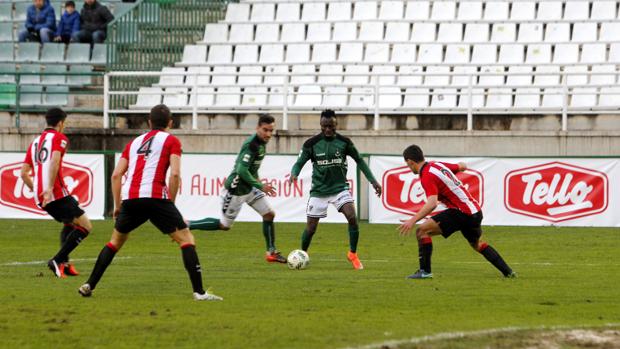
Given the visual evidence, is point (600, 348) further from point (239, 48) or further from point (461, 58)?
point (239, 48)

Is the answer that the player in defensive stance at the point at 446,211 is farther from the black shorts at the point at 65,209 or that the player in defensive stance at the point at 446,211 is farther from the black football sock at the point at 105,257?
the black shorts at the point at 65,209

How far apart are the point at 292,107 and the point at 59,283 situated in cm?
1388

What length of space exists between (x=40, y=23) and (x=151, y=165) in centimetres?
2103

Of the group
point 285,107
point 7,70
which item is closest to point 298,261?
point 285,107

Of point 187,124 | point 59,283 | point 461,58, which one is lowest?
point 59,283

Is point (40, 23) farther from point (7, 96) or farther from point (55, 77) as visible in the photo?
point (7, 96)

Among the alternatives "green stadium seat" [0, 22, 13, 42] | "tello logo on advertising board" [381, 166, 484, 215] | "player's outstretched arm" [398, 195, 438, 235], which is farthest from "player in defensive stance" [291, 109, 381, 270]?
"green stadium seat" [0, 22, 13, 42]

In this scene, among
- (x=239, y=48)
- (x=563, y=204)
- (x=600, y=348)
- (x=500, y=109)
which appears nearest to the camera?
(x=600, y=348)

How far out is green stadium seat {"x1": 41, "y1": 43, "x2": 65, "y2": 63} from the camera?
30422 mm

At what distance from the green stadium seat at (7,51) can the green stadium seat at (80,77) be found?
1935mm

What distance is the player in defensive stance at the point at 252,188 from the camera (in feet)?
52.1

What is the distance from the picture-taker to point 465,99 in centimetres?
2659

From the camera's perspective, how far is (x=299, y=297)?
462 inches

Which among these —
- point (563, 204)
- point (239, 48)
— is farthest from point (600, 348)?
point (239, 48)
